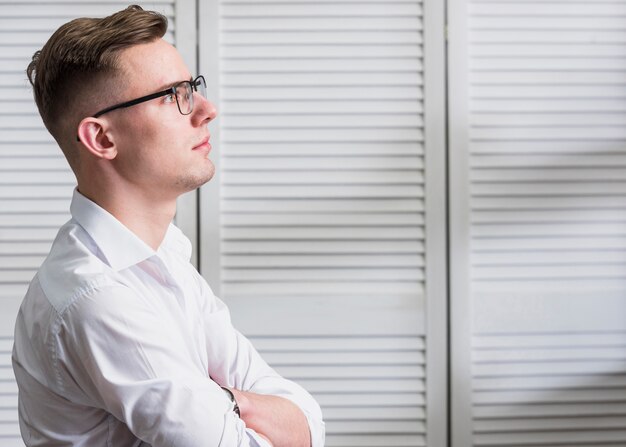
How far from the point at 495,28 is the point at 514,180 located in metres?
0.38

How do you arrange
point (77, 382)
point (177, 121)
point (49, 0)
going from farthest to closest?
1. point (49, 0)
2. point (177, 121)
3. point (77, 382)

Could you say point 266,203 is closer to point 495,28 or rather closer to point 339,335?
point 339,335

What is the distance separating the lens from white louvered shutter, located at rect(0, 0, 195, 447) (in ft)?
6.36

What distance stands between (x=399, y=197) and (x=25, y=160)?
0.94m

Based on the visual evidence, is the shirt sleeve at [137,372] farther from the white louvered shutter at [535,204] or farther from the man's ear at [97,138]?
the white louvered shutter at [535,204]

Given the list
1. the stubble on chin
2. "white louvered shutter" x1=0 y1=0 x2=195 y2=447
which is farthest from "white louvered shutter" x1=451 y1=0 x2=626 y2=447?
the stubble on chin

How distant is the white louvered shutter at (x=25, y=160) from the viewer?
1939 mm

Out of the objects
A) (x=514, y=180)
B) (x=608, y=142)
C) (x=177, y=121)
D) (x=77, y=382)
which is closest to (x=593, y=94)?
(x=608, y=142)

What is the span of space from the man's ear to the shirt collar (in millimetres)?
69

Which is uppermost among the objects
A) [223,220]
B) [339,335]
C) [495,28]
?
[495,28]

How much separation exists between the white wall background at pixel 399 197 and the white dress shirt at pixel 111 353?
0.84 metres

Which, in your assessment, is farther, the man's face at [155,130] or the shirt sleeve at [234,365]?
the shirt sleeve at [234,365]

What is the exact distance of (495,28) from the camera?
6.43ft

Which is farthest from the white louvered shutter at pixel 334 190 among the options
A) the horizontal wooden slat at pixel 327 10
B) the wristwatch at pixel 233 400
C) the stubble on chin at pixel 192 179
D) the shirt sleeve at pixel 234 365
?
the wristwatch at pixel 233 400
